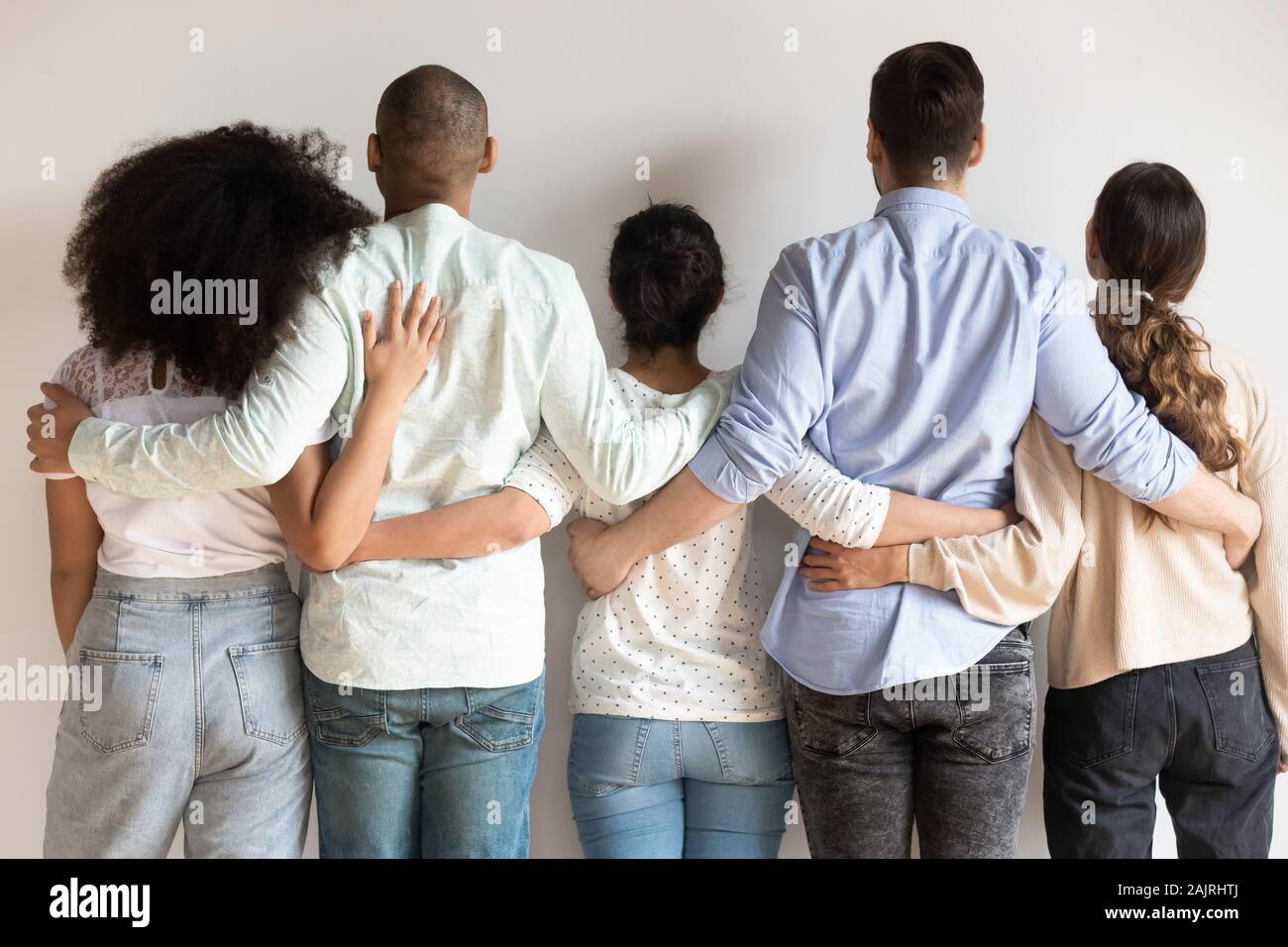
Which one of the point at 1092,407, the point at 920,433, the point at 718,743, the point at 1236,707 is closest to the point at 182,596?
the point at 718,743

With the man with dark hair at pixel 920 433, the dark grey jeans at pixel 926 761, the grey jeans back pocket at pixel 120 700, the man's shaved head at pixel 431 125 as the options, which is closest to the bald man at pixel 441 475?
the man's shaved head at pixel 431 125

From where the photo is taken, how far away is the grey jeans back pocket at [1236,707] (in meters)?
1.66

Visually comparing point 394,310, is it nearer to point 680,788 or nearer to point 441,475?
point 441,475

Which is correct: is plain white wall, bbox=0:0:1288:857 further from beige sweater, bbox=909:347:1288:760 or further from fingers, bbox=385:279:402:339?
fingers, bbox=385:279:402:339

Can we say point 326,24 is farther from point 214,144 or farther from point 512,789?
point 512,789

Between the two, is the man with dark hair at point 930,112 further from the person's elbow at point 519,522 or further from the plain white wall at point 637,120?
the person's elbow at point 519,522

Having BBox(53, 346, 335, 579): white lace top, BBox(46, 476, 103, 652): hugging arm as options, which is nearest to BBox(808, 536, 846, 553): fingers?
BBox(53, 346, 335, 579): white lace top

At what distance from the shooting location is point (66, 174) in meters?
2.01

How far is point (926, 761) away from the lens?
157 centimetres

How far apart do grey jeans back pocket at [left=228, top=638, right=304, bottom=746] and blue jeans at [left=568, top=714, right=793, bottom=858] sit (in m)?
0.46

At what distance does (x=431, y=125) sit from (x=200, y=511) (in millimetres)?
607

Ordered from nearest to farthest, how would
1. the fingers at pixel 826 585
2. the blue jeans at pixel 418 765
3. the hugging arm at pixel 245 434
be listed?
the hugging arm at pixel 245 434, the blue jeans at pixel 418 765, the fingers at pixel 826 585

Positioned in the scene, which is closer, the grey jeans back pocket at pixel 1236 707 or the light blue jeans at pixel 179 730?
the light blue jeans at pixel 179 730

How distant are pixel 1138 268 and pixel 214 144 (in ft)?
4.36
